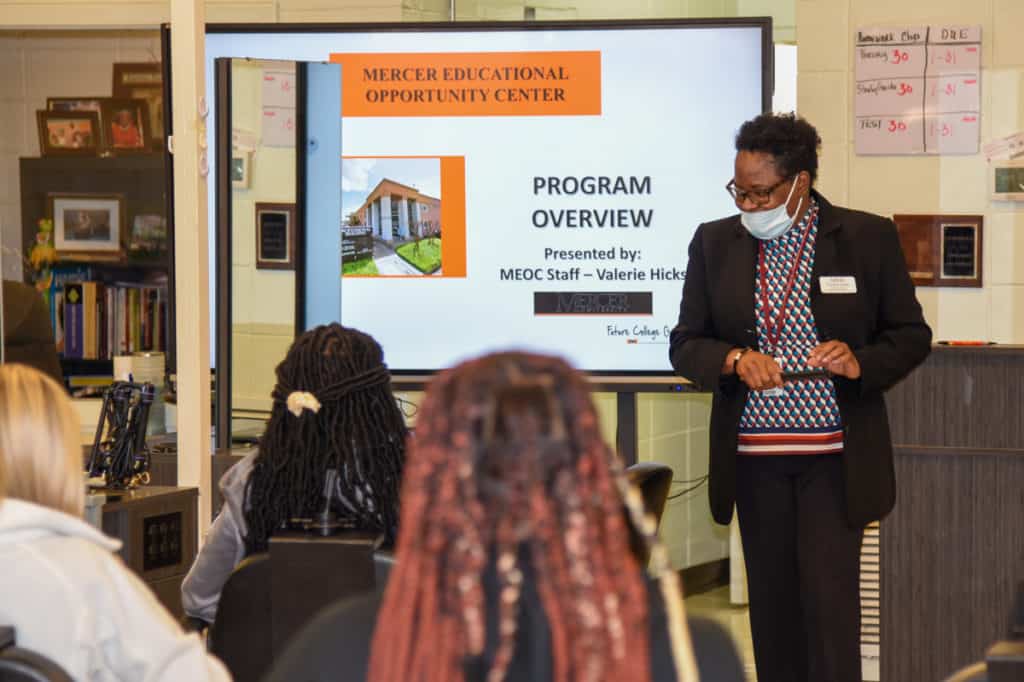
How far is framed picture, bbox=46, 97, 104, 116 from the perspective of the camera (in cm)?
661

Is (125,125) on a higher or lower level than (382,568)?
higher

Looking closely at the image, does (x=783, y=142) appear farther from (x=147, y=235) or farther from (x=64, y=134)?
(x=64, y=134)

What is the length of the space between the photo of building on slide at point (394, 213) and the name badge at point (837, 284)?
60.3 inches

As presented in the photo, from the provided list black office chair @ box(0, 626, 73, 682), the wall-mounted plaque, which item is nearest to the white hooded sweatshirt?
black office chair @ box(0, 626, 73, 682)

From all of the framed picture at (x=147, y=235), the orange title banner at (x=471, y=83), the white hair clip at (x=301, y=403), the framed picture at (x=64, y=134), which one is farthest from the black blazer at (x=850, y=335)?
the framed picture at (x=64, y=134)

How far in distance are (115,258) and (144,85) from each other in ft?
2.76

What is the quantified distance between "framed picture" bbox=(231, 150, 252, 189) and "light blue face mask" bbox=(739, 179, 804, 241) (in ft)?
4.39

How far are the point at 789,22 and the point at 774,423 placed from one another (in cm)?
301

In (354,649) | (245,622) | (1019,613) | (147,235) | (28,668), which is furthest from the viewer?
(147,235)

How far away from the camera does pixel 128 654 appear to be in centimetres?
177

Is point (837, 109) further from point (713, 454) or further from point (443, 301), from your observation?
point (713, 454)

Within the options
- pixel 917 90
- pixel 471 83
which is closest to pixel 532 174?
pixel 471 83

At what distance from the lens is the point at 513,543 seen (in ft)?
3.43

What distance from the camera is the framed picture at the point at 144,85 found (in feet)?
21.6
